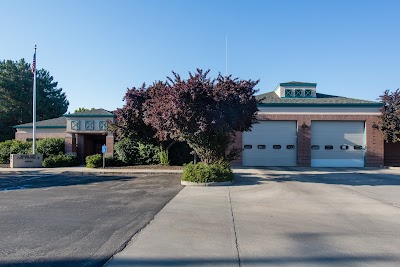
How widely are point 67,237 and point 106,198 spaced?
15.5 ft

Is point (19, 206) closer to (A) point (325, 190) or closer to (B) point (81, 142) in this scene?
(A) point (325, 190)

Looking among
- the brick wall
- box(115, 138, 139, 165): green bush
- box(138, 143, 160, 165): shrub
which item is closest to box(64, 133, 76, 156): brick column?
box(115, 138, 139, 165): green bush

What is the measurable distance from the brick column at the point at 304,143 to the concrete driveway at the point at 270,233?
15.7 metres

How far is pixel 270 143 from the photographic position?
27172 mm

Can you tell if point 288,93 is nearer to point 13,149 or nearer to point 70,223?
point 13,149

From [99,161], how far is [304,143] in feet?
52.6

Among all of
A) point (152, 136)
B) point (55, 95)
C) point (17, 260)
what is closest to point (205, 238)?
point (17, 260)

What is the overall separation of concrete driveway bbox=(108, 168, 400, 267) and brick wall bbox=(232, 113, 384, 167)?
15.9m

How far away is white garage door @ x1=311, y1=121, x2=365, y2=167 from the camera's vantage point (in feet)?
88.2

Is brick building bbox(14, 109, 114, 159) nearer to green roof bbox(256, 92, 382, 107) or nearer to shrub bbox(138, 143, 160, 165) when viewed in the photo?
shrub bbox(138, 143, 160, 165)

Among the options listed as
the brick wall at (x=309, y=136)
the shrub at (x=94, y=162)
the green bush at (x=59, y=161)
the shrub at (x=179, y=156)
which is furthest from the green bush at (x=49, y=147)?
the brick wall at (x=309, y=136)

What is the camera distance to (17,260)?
471 cm

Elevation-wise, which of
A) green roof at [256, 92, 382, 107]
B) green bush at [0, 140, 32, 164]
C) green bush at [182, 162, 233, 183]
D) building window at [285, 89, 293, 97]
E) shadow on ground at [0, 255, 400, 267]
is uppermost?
building window at [285, 89, 293, 97]

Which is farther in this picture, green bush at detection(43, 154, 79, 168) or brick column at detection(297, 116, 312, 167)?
brick column at detection(297, 116, 312, 167)
